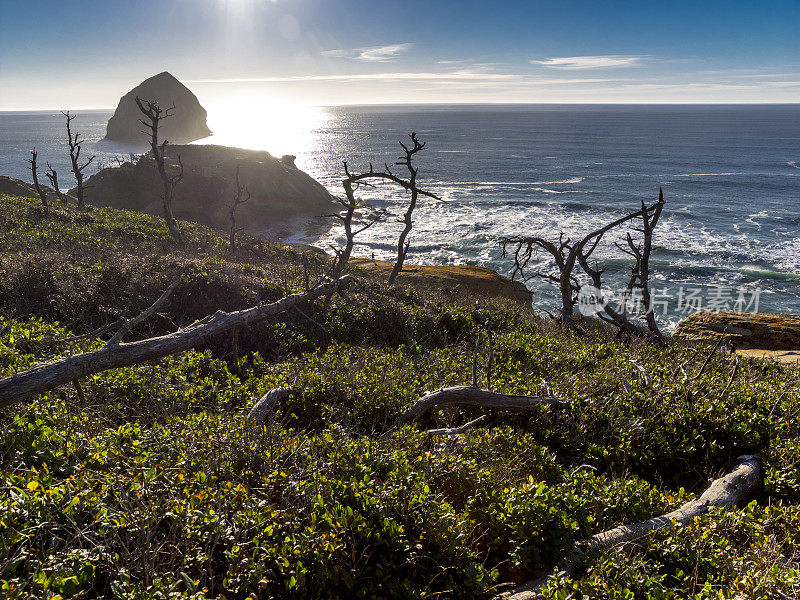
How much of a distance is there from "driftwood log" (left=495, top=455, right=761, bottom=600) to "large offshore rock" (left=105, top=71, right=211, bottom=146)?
184 meters

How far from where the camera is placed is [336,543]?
3.71 metres

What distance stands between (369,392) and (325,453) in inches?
90.3

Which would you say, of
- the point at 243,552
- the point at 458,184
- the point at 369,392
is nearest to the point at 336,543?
the point at 243,552

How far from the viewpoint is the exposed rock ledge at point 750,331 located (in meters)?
19.9

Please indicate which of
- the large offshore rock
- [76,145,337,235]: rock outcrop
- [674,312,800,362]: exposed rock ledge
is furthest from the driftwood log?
the large offshore rock

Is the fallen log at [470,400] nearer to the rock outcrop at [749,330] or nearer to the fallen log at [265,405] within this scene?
the fallen log at [265,405]

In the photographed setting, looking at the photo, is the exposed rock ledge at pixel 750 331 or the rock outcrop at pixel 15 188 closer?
the exposed rock ledge at pixel 750 331

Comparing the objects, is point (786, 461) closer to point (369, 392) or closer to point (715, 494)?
point (715, 494)

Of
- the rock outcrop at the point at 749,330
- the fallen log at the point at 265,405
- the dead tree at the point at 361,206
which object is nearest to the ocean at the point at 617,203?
the rock outcrop at the point at 749,330

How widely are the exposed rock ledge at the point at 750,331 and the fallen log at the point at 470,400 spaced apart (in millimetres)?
14988

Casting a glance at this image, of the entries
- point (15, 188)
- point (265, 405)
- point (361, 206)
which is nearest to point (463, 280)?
point (361, 206)

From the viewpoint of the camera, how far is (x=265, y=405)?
21.3ft

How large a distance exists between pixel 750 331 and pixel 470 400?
19.9 meters

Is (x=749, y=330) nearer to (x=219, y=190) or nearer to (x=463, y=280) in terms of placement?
(x=463, y=280)
